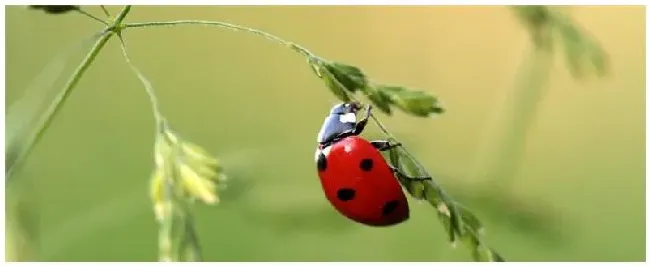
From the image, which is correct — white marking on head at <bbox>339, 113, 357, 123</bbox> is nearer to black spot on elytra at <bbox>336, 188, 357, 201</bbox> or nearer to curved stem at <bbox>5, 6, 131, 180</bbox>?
black spot on elytra at <bbox>336, 188, 357, 201</bbox>

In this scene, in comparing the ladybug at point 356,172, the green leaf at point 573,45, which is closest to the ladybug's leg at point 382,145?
the ladybug at point 356,172

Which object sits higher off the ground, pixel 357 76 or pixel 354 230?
pixel 357 76

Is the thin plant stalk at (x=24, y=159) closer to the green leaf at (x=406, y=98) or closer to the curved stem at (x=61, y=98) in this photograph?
the curved stem at (x=61, y=98)

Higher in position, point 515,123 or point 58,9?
point 58,9

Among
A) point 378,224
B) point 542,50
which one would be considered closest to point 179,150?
point 378,224

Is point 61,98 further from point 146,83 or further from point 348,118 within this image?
point 348,118

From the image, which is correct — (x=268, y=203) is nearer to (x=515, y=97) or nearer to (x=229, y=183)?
(x=229, y=183)

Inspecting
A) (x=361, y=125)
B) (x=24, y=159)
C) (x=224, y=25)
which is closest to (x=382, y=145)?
(x=361, y=125)
